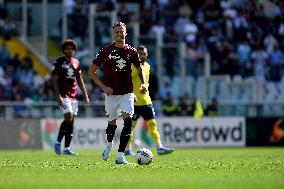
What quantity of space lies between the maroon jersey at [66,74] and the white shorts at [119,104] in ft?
15.7

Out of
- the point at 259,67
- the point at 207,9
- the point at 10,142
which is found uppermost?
the point at 207,9

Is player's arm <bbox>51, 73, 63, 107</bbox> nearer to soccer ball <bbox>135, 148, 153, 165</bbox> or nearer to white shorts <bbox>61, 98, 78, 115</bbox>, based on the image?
white shorts <bbox>61, 98, 78, 115</bbox>

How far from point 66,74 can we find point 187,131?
10556 mm

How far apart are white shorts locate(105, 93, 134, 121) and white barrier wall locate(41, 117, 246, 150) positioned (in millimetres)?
12799

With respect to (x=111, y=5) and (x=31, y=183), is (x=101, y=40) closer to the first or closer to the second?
(x=111, y=5)

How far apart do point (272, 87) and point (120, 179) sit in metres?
22.3

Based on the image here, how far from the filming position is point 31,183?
12773 mm

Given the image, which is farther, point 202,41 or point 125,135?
point 202,41

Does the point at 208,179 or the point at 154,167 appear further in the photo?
the point at 154,167

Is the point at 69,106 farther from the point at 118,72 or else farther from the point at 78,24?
the point at 78,24

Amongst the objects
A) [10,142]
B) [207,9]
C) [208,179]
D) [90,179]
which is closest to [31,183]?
[90,179]

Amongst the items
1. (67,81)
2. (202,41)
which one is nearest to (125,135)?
(67,81)

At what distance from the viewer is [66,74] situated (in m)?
22.5

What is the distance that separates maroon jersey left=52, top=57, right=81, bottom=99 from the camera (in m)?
22.4
